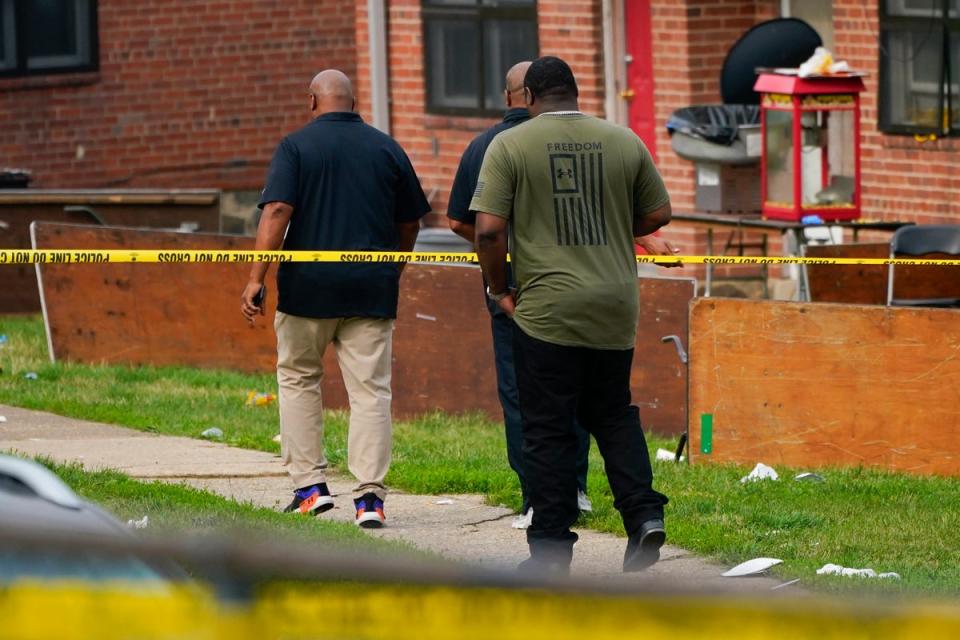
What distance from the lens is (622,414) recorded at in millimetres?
6414

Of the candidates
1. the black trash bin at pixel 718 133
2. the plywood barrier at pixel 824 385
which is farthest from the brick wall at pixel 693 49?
the plywood barrier at pixel 824 385

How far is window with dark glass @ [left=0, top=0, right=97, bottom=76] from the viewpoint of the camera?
19719 mm

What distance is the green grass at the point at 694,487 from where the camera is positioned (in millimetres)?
6832

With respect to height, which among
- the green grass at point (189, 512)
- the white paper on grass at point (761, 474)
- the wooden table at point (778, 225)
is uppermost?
the wooden table at point (778, 225)

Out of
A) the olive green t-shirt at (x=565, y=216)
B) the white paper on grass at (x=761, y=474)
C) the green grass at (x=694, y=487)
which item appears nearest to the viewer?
the olive green t-shirt at (x=565, y=216)

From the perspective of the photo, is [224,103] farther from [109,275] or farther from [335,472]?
[335,472]

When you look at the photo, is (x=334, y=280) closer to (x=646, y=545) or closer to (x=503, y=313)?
(x=503, y=313)

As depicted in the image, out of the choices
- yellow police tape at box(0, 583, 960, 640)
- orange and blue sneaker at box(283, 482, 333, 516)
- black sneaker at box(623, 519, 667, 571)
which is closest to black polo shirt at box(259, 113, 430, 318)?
orange and blue sneaker at box(283, 482, 333, 516)

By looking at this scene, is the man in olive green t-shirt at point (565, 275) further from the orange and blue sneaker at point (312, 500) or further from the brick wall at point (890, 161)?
the brick wall at point (890, 161)

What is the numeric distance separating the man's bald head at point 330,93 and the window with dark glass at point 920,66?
21.6ft

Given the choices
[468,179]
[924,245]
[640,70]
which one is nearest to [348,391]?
[468,179]

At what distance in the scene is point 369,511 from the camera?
7449 millimetres

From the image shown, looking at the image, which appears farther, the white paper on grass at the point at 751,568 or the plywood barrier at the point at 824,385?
the plywood barrier at the point at 824,385

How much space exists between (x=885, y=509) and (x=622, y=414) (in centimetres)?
175
